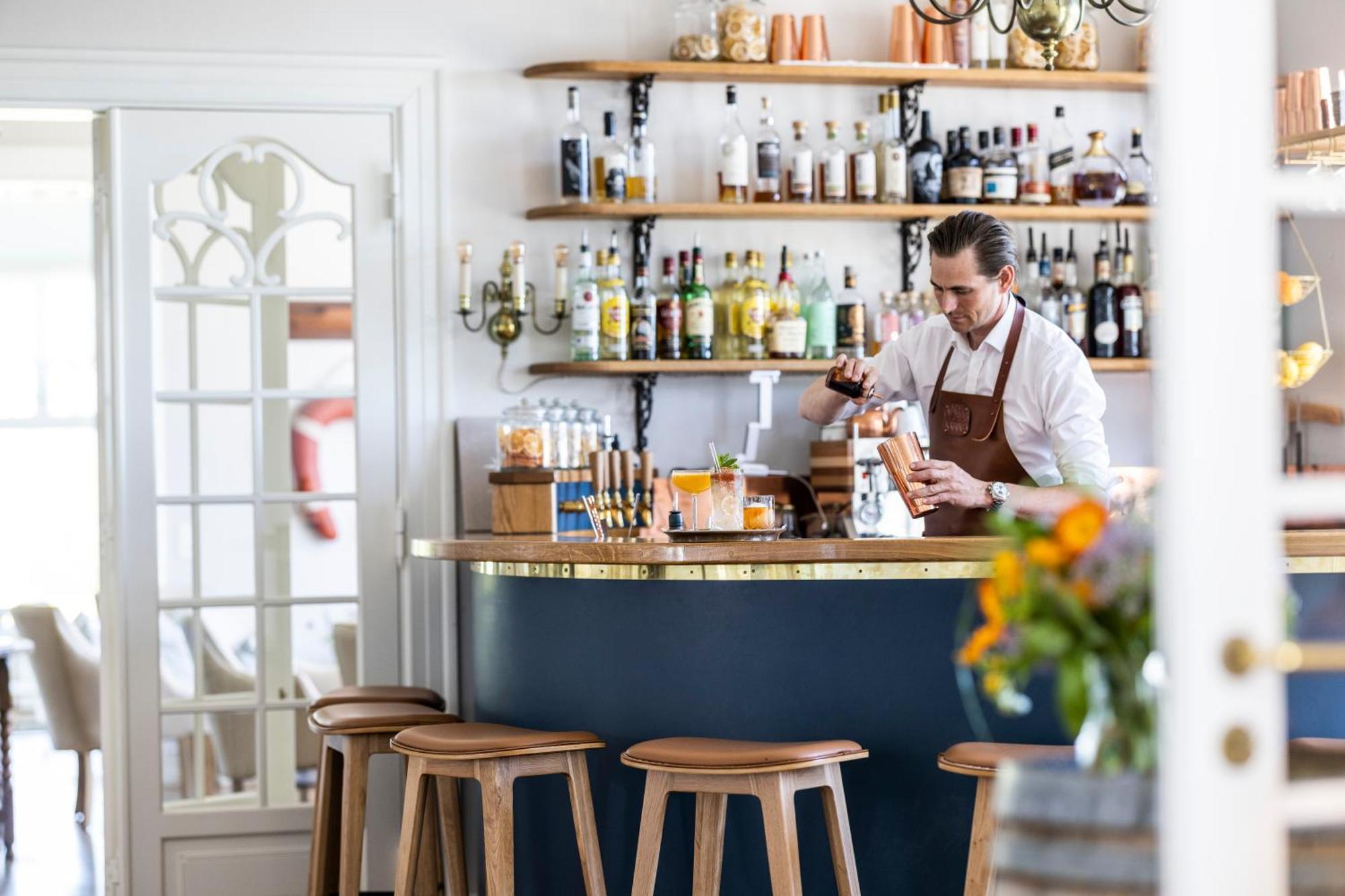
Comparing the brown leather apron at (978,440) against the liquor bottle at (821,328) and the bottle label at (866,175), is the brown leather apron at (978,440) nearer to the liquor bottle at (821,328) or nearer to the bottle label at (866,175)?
the liquor bottle at (821,328)

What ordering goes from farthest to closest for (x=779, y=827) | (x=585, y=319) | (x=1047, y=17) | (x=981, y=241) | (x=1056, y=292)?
(x=1056, y=292) → (x=585, y=319) → (x=981, y=241) → (x=1047, y=17) → (x=779, y=827)

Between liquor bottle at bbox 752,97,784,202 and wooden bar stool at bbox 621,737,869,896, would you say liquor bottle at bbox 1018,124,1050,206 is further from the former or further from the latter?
wooden bar stool at bbox 621,737,869,896

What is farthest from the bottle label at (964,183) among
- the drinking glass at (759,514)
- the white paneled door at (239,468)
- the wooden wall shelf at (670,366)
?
the drinking glass at (759,514)

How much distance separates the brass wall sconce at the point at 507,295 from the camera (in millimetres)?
4254

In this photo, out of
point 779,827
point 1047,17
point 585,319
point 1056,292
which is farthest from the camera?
point 1056,292

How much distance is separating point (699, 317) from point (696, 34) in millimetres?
809

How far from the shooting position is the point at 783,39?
4391 mm

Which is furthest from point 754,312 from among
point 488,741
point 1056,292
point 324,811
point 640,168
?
point 488,741

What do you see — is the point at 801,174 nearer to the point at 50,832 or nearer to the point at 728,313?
the point at 728,313

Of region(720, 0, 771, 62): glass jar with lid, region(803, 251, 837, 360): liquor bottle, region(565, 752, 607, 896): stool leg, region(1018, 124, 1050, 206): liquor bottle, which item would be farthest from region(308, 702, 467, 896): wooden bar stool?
region(1018, 124, 1050, 206): liquor bottle

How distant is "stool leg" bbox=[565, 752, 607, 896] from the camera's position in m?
2.82

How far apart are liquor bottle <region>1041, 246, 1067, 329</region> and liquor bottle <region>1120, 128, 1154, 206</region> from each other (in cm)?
28

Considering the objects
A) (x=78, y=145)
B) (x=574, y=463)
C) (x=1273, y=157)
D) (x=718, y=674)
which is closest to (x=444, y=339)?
(x=574, y=463)

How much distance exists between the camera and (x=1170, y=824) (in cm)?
135
